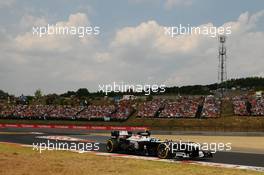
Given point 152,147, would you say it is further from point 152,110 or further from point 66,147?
point 152,110

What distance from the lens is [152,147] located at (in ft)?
69.0

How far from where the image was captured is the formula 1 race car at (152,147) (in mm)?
19609

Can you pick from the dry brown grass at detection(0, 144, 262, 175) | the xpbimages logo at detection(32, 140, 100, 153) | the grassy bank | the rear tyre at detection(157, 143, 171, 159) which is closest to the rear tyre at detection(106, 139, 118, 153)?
the xpbimages logo at detection(32, 140, 100, 153)

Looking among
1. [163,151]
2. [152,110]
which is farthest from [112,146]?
[152,110]

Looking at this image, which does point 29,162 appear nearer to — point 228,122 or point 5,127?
point 228,122

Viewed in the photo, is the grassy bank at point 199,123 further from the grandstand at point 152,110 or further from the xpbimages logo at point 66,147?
the xpbimages logo at point 66,147

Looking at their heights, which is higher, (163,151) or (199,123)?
(199,123)

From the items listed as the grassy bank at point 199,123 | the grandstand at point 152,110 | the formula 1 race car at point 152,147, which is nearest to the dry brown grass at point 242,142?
the formula 1 race car at point 152,147

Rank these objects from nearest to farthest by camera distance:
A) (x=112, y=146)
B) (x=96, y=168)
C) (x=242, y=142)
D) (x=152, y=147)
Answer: (x=96, y=168) < (x=152, y=147) < (x=112, y=146) < (x=242, y=142)

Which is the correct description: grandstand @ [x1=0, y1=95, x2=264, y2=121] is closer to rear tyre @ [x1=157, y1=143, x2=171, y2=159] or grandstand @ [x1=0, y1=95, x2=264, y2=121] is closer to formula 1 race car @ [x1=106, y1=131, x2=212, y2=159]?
formula 1 race car @ [x1=106, y1=131, x2=212, y2=159]

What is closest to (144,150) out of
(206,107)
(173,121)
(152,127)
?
(152,127)

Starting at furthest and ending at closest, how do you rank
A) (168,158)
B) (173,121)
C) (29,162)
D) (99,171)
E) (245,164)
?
(173,121) < (168,158) < (245,164) < (29,162) < (99,171)

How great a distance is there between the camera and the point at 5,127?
59.3 meters

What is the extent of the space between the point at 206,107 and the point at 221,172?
4583cm
